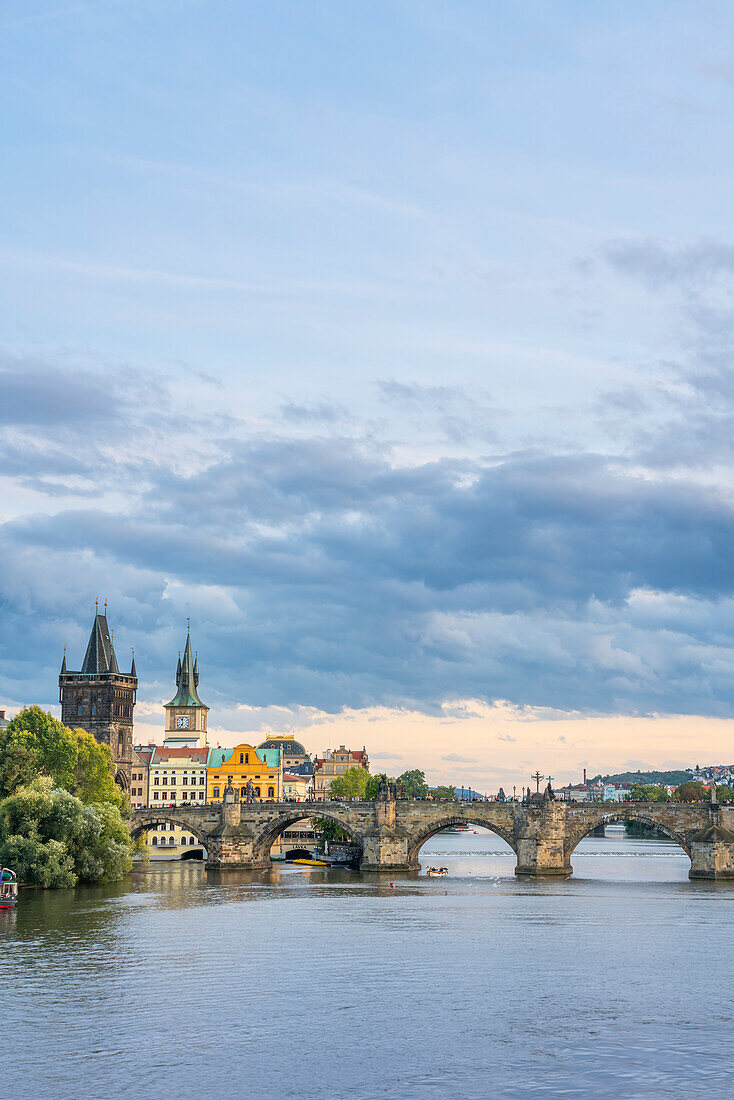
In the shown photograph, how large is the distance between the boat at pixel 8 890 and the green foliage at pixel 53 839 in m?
4.51

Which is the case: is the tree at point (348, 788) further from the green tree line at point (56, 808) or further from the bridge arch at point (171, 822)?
the green tree line at point (56, 808)

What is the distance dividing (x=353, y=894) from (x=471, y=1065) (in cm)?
5822

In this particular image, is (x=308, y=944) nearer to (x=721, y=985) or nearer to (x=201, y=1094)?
(x=721, y=985)

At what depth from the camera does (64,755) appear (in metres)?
115

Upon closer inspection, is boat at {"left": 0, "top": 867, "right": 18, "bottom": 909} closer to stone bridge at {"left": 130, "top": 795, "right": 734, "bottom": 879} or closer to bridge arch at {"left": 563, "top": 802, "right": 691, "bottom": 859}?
stone bridge at {"left": 130, "top": 795, "right": 734, "bottom": 879}

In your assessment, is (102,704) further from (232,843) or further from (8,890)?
(8,890)

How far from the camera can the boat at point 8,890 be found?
84062mm

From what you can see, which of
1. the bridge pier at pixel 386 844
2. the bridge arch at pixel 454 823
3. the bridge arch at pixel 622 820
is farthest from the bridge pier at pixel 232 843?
→ the bridge arch at pixel 622 820

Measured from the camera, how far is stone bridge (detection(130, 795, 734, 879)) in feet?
379

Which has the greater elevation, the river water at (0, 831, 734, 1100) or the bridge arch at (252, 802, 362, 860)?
the bridge arch at (252, 802, 362, 860)

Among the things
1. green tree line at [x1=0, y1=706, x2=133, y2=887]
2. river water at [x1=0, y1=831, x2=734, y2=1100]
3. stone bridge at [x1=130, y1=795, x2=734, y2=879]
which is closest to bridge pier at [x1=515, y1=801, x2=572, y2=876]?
stone bridge at [x1=130, y1=795, x2=734, y2=879]

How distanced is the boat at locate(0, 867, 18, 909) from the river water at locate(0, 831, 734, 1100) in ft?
4.14

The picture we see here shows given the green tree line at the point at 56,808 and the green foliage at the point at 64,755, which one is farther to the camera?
the green foliage at the point at 64,755

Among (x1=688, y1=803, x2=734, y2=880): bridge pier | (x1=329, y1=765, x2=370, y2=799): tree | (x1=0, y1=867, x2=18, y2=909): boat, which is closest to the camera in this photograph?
(x1=0, y1=867, x2=18, y2=909): boat
